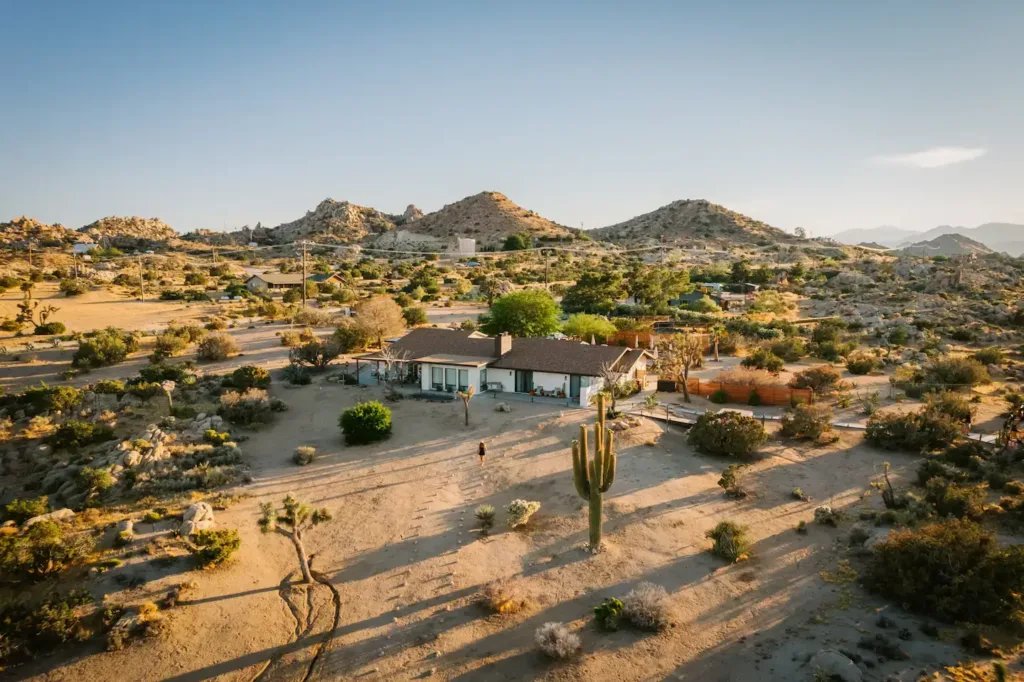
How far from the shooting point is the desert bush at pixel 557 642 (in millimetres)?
15414

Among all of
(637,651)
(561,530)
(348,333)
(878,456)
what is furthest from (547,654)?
(348,333)

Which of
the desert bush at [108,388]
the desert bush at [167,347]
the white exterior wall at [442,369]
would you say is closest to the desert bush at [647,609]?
the white exterior wall at [442,369]

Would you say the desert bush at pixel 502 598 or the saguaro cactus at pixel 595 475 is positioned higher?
the saguaro cactus at pixel 595 475

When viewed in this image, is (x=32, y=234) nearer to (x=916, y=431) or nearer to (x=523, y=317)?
(x=523, y=317)

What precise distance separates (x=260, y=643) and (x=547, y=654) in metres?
8.05

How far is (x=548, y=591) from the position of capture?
18.5m

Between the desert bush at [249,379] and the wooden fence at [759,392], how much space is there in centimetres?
2671

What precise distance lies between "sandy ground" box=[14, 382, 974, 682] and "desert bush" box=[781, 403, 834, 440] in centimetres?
109

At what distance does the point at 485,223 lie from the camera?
485 ft

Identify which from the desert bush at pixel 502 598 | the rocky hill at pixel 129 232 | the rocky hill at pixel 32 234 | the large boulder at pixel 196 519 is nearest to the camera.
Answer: the desert bush at pixel 502 598

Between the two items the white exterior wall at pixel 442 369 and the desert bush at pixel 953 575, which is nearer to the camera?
the desert bush at pixel 953 575

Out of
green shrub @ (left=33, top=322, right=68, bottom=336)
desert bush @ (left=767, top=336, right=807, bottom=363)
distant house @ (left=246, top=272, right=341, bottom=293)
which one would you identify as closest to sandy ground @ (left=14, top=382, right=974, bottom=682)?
desert bush @ (left=767, top=336, right=807, bottom=363)

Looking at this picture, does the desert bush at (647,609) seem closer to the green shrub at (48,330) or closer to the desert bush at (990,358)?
the desert bush at (990,358)

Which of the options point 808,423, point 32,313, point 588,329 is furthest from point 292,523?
point 32,313
